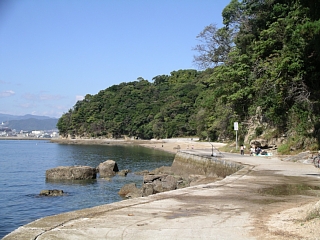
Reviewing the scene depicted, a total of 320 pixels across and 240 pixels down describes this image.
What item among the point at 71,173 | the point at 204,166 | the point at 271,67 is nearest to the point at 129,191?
the point at 204,166

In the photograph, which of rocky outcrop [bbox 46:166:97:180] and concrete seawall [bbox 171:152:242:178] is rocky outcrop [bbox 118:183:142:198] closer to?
concrete seawall [bbox 171:152:242:178]

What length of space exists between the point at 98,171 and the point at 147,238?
96.4ft

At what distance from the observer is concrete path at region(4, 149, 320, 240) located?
6.65 meters

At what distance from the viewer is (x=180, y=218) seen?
791 centimetres

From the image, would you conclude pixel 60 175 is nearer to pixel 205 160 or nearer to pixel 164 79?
pixel 205 160

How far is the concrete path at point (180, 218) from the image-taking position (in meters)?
6.65

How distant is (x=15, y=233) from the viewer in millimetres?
6711

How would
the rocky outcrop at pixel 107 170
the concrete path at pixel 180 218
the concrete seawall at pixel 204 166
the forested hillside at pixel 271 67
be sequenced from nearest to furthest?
the concrete path at pixel 180 218 → the concrete seawall at pixel 204 166 → the forested hillside at pixel 271 67 → the rocky outcrop at pixel 107 170

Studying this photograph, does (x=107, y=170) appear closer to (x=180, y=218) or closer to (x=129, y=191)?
(x=129, y=191)

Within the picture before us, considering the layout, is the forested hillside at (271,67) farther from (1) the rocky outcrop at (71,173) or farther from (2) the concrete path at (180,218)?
(1) the rocky outcrop at (71,173)

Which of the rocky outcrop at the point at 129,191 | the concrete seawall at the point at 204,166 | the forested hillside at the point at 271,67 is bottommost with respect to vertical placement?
the rocky outcrop at the point at 129,191

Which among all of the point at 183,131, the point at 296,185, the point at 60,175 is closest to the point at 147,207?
the point at 296,185

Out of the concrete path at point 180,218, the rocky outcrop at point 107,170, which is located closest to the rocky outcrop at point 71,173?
the rocky outcrop at point 107,170

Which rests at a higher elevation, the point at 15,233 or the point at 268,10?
the point at 268,10
